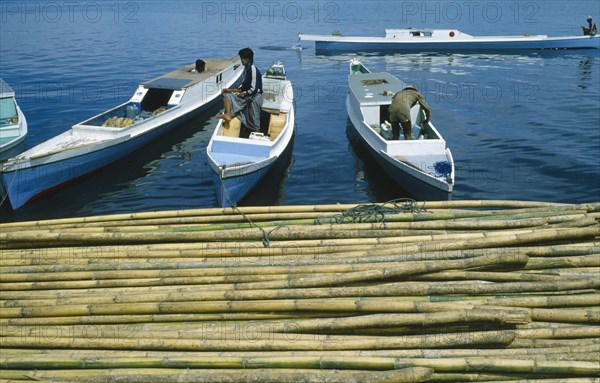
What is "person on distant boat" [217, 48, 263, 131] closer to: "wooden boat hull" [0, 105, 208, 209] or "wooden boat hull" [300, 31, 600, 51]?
"wooden boat hull" [0, 105, 208, 209]

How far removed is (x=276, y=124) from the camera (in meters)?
20.1

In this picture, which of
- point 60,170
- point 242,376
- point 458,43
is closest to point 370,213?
point 242,376

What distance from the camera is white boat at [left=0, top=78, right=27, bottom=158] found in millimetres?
19953

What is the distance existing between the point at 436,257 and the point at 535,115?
77.4ft

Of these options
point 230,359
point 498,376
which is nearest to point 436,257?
point 498,376

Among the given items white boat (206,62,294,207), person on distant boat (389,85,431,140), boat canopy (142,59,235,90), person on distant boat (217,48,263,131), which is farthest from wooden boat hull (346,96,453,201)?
boat canopy (142,59,235,90)

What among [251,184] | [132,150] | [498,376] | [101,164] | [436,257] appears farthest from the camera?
[132,150]

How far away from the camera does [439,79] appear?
39.2 m

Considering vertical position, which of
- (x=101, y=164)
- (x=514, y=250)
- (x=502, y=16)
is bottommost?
(x=101, y=164)

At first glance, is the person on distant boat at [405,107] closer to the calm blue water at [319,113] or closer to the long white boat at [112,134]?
the calm blue water at [319,113]

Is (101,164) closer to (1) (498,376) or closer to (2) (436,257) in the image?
(2) (436,257)

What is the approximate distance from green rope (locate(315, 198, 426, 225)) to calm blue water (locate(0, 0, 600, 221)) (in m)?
7.50

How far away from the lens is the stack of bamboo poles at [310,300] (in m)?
6.27

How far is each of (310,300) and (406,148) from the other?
33.7 ft
